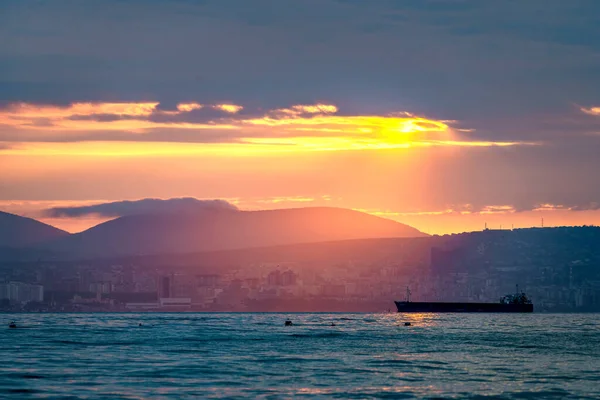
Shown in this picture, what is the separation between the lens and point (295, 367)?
95.8 metres

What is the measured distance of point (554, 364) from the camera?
101 m

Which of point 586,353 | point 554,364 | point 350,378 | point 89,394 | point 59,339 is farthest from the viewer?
point 59,339

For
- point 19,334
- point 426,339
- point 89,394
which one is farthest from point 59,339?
point 89,394

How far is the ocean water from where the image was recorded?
2977 inches

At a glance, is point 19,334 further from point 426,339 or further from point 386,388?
point 386,388

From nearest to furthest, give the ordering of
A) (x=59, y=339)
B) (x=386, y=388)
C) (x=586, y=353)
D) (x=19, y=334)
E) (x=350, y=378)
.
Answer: (x=386, y=388), (x=350, y=378), (x=586, y=353), (x=59, y=339), (x=19, y=334)

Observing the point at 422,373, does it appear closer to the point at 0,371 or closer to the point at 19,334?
the point at 0,371

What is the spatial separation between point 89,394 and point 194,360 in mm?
30288

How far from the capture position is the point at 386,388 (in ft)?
256

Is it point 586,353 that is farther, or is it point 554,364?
point 586,353

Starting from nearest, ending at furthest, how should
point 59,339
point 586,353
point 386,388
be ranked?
1. point 386,388
2. point 586,353
3. point 59,339

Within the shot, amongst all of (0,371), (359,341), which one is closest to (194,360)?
(0,371)

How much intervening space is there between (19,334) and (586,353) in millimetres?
81992

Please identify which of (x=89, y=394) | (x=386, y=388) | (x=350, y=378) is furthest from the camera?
(x=350, y=378)
